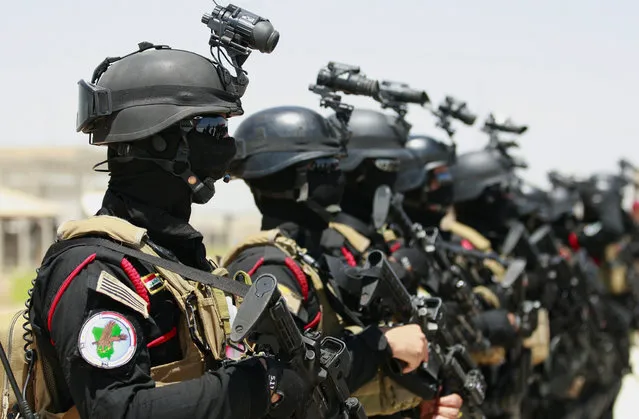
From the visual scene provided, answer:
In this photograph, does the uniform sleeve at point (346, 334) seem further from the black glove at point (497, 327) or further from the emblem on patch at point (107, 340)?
the black glove at point (497, 327)

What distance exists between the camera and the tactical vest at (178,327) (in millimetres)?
2804

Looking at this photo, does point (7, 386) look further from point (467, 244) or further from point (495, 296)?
point (467, 244)

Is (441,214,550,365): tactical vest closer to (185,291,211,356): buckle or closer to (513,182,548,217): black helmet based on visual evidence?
(513,182,548,217): black helmet

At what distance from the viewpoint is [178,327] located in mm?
2879

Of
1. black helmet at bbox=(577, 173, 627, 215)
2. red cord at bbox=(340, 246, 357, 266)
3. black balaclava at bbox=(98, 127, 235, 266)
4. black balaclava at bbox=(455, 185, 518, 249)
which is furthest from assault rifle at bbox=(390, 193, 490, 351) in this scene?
black helmet at bbox=(577, 173, 627, 215)

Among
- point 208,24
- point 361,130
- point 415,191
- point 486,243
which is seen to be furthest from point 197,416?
point 486,243

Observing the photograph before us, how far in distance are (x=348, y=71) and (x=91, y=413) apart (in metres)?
2.61

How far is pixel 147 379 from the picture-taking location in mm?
2631

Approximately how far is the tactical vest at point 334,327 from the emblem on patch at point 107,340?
1.51 metres

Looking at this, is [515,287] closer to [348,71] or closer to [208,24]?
[348,71]

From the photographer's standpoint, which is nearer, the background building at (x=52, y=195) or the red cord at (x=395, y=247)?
the red cord at (x=395, y=247)

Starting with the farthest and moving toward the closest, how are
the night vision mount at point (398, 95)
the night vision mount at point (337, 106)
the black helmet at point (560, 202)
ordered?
the black helmet at point (560, 202) → the night vision mount at point (398, 95) → the night vision mount at point (337, 106)

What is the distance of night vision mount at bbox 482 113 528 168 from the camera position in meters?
8.23

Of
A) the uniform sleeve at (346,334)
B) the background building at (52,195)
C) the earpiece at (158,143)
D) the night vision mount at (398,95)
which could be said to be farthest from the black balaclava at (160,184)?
the background building at (52,195)
